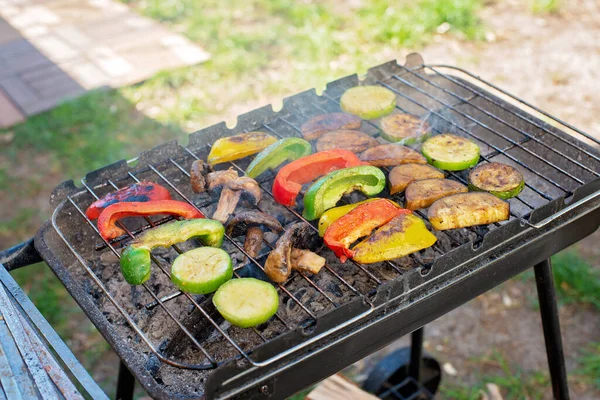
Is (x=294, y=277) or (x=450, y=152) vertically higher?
(x=450, y=152)

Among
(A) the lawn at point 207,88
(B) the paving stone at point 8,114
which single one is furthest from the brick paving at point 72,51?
(A) the lawn at point 207,88

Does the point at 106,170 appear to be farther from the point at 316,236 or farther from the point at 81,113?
the point at 81,113

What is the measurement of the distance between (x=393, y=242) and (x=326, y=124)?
0.86 meters

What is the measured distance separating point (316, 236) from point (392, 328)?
0.46 meters

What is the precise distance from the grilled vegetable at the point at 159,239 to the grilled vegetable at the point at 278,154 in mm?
385

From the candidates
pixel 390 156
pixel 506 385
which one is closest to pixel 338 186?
pixel 390 156

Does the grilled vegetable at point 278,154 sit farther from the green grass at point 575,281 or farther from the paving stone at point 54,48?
the paving stone at point 54,48

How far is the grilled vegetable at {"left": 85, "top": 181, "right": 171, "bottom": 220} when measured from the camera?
8.32 ft

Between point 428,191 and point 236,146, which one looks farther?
point 236,146

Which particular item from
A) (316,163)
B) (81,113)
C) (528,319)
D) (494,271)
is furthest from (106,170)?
(81,113)

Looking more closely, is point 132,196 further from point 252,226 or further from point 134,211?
point 252,226

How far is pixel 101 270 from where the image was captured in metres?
2.60

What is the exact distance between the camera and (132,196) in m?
2.57

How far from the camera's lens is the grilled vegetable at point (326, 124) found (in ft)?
9.76
